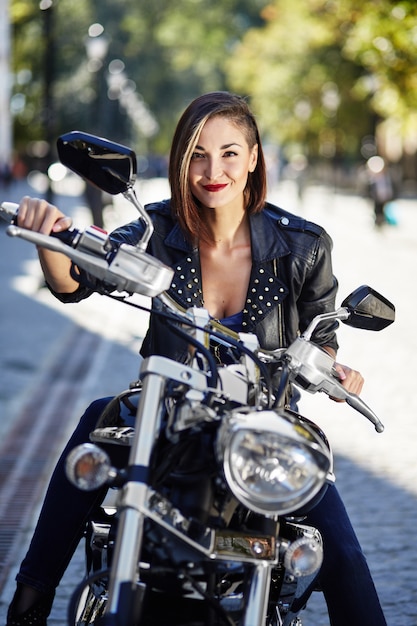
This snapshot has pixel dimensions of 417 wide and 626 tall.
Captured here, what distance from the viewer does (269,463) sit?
2141 millimetres

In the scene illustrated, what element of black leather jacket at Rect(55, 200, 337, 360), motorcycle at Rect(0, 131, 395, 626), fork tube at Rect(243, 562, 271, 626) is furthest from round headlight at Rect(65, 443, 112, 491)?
black leather jacket at Rect(55, 200, 337, 360)

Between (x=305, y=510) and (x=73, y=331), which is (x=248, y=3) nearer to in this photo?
(x=73, y=331)

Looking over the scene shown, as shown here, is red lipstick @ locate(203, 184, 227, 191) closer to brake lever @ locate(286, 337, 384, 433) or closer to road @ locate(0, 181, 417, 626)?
brake lever @ locate(286, 337, 384, 433)

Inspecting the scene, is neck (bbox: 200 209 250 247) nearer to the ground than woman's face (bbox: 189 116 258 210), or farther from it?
nearer to the ground

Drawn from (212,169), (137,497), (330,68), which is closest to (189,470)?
(137,497)

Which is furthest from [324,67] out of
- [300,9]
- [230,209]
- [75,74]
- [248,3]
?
[230,209]

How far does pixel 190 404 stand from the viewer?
225 centimetres

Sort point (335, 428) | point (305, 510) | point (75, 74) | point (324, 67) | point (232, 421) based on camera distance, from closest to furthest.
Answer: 1. point (232, 421)
2. point (305, 510)
3. point (335, 428)
4. point (324, 67)
5. point (75, 74)

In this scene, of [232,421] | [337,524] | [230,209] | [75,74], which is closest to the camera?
[232,421]

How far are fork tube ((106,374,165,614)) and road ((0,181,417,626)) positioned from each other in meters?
1.53

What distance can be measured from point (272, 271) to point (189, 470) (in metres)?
0.89

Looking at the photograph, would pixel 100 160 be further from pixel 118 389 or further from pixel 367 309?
pixel 118 389

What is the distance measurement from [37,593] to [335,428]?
4.70 meters

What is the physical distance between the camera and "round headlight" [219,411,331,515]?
2.12 meters
